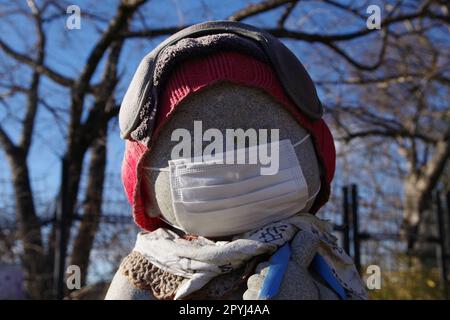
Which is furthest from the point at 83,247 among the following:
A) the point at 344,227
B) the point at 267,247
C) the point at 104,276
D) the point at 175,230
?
the point at 267,247

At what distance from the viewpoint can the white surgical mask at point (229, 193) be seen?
5.55ft

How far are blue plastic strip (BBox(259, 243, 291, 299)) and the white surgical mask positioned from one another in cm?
13

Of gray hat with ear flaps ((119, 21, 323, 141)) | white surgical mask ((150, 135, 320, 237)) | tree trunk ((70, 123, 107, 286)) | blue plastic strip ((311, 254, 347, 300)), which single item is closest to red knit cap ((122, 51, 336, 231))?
gray hat with ear flaps ((119, 21, 323, 141))

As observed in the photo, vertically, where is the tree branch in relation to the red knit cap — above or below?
above

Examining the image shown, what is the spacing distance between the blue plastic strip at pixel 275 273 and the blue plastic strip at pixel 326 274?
0.12m

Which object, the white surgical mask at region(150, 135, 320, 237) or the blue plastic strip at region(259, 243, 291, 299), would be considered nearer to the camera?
the blue plastic strip at region(259, 243, 291, 299)

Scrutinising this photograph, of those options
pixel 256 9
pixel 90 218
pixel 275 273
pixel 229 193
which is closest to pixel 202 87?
pixel 229 193

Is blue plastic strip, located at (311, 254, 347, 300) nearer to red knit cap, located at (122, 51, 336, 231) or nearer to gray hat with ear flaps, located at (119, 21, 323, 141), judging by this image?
red knit cap, located at (122, 51, 336, 231)

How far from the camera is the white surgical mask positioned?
5.55 ft

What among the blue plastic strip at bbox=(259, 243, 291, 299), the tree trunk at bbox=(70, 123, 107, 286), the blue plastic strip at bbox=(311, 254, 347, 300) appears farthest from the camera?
the tree trunk at bbox=(70, 123, 107, 286)

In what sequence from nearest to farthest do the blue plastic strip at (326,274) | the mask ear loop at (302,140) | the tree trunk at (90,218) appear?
1. the blue plastic strip at (326,274)
2. the mask ear loop at (302,140)
3. the tree trunk at (90,218)

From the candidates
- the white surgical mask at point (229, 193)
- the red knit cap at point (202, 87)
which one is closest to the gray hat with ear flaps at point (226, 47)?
the red knit cap at point (202, 87)

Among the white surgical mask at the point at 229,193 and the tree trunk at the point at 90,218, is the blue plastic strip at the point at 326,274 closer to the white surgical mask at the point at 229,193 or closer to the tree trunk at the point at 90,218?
the white surgical mask at the point at 229,193
